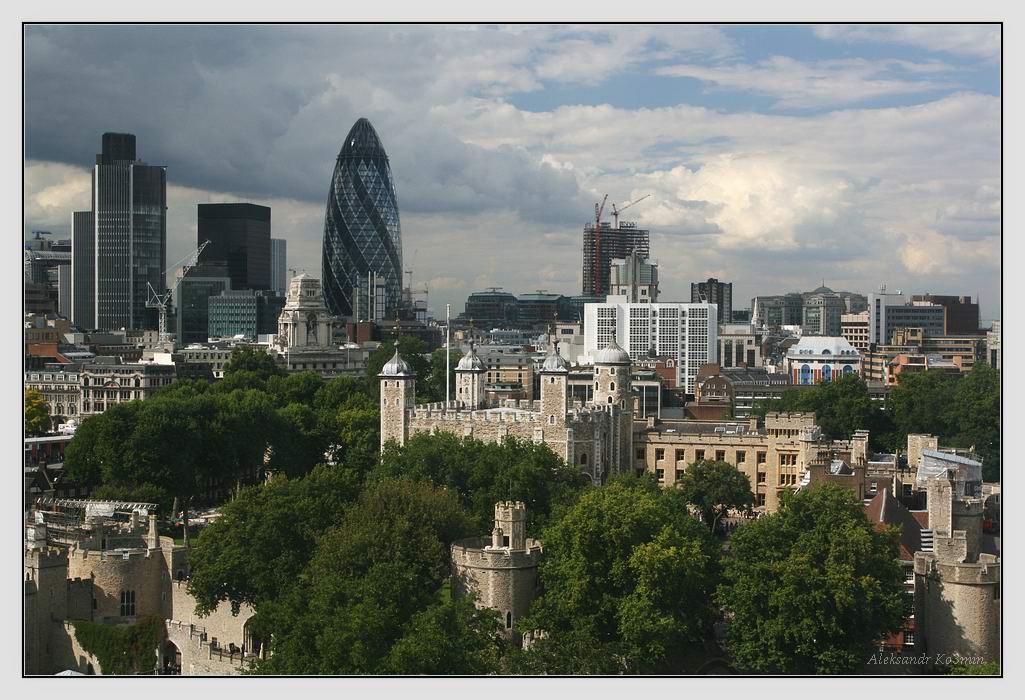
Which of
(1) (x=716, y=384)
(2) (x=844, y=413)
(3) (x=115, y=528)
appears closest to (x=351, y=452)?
(3) (x=115, y=528)

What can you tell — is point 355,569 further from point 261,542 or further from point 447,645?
point 447,645

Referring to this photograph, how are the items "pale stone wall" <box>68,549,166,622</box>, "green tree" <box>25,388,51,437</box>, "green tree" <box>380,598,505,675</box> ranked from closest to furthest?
"green tree" <box>380,598,505,675</box>, "pale stone wall" <box>68,549,166,622</box>, "green tree" <box>25,388,51,437</box>

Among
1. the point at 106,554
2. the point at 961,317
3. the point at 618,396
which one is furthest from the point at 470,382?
the point at 961,317

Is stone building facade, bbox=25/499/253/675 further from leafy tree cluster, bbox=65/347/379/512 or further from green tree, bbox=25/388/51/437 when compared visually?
green tree, bbox=25/388/51/437

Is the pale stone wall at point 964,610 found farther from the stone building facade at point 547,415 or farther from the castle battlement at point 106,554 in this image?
the stone building facade at point 547,415

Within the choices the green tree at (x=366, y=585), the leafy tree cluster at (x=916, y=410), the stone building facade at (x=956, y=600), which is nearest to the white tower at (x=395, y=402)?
the green tree at (x=366, y=585)

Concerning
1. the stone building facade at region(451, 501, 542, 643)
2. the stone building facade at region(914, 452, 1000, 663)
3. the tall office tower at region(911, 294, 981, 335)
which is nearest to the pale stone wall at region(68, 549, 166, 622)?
the stone building facade at region(451, 501, 542, 643)
